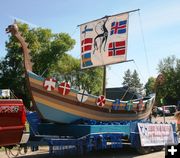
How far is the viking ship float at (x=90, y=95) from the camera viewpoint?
11.2 metres

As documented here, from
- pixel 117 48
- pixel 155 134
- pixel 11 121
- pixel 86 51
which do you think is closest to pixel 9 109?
pixel 11 121

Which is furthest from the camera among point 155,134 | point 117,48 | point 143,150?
point 117,48

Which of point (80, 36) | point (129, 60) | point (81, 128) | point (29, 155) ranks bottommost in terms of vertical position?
point (29, 155)

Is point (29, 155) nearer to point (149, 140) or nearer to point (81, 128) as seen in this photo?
point (81, 128)

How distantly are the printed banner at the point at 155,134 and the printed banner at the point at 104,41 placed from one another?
4.04m

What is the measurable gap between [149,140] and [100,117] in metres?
2.07

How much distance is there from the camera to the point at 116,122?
13.6m

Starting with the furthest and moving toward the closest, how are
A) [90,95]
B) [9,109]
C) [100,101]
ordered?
[100,101] → [90,95] → [9,109]

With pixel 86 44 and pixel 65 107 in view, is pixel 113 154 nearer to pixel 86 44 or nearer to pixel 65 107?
pixel 65 107

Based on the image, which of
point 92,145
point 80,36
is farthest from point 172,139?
point 80,36

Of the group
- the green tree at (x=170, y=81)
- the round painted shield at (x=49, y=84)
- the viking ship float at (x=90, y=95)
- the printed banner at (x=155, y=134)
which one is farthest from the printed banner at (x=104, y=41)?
the green tree at (x=170, y=81)

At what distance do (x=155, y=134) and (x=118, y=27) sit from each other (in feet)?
19.6

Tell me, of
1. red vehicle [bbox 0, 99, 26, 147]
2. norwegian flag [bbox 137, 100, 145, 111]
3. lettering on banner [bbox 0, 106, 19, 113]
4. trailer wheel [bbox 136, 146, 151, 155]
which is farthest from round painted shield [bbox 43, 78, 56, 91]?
norwegian flag [bbox 137, 100, 145, 111]

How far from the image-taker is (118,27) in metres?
17.1
